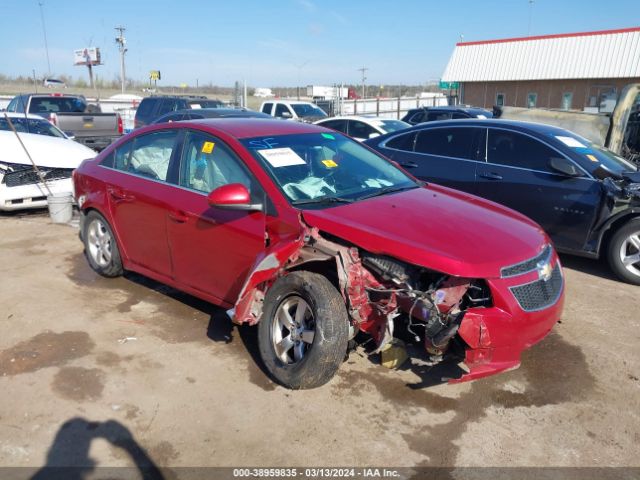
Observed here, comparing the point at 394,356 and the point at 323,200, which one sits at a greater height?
the point at 323,200

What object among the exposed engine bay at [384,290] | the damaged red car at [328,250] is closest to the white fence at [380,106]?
the damaged red car at [328,250]

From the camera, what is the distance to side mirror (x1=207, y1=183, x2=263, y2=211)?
3607 millimetres

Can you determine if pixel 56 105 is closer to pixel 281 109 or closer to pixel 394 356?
pixel 281 109

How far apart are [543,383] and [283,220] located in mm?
2144

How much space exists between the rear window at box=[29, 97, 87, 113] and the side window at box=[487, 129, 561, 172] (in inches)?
497

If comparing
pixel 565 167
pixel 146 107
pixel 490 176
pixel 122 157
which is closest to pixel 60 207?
pixel 122 157

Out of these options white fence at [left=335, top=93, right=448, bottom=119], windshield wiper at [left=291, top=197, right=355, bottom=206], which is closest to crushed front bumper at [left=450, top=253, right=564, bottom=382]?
windshield wiper at [left=291, top=197, right=355, bottom=206]

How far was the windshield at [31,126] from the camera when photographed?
10203 mm

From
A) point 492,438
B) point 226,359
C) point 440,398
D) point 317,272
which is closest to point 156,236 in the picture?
point 226,359

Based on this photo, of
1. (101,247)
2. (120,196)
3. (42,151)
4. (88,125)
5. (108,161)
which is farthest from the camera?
(88,125)

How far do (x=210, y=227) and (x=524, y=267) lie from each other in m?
2.25

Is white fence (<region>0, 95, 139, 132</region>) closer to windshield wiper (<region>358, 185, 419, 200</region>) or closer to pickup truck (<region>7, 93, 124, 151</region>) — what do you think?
pickup truck (<region>7, 93, 124, 151</region>)

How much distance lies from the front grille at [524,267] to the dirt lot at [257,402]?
878 mm

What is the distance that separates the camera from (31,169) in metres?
8.16
